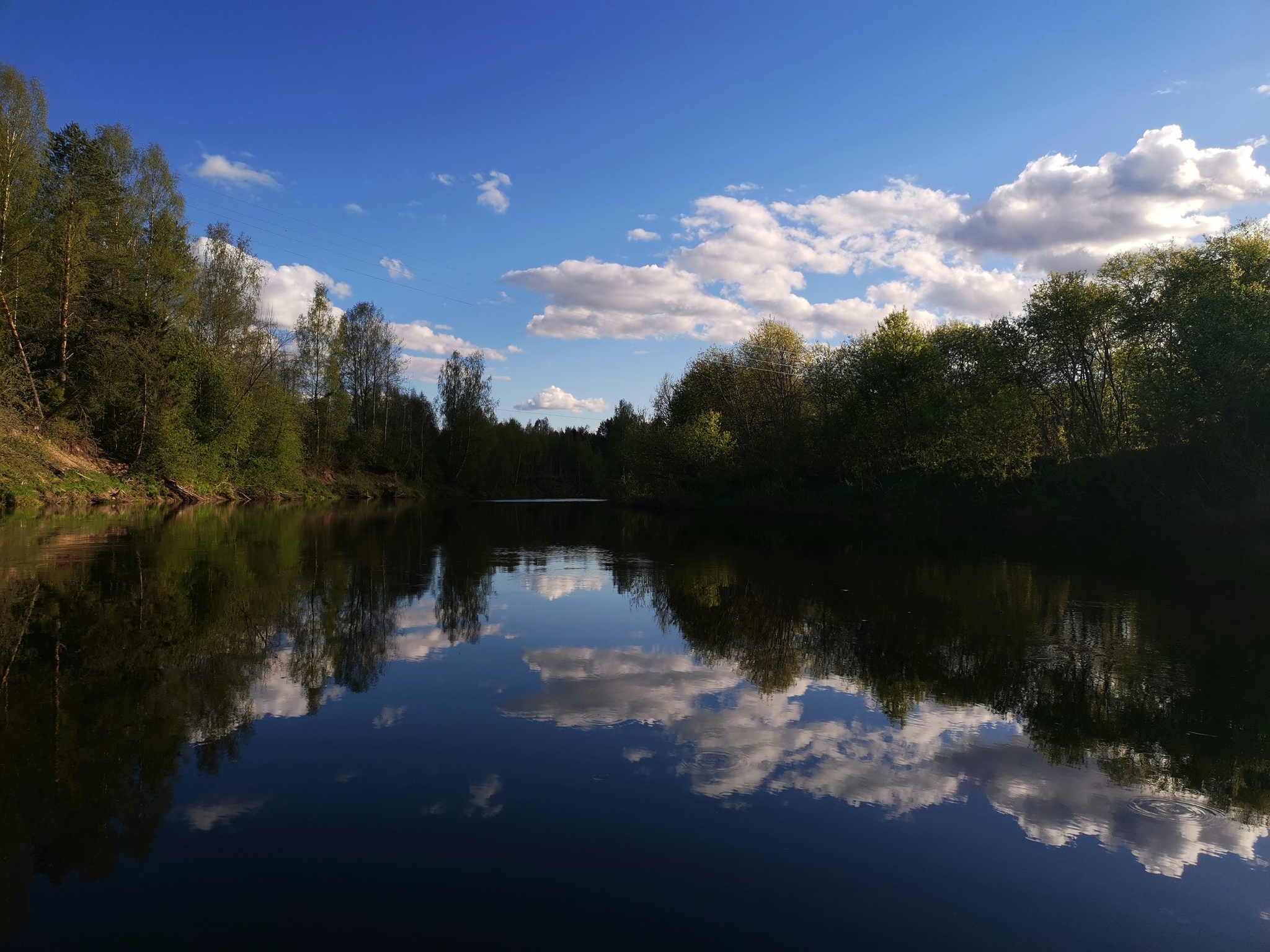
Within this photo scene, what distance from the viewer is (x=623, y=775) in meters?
5.13

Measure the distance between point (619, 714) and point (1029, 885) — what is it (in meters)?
3.54

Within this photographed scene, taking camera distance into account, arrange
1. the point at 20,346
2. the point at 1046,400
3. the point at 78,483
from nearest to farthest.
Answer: the point at 20,346 < the point at 78,483 < the point at 1046,400

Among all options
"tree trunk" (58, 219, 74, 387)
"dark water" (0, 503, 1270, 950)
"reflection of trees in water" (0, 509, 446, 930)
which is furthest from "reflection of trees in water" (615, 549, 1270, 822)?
"tree trunk" (58, 219, 74, 387)

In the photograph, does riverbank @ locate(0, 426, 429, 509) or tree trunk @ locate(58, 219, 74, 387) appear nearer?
riverbank @ locate(0, 426, 429, 509)

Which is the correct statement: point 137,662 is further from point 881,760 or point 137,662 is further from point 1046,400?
point 1046,400

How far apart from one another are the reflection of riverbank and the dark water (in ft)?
0.10

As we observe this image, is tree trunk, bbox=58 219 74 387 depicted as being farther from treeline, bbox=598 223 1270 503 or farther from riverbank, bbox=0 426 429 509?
treeline, bbox=598 223 1270 503

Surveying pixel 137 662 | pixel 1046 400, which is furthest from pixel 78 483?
pixel 1046 400

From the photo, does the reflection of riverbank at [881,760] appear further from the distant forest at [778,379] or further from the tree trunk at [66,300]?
the tree trunk at [66,300]

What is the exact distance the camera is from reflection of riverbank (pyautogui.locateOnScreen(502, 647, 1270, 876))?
454 centimetres

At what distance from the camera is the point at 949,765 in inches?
215

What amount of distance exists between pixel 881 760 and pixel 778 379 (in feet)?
175

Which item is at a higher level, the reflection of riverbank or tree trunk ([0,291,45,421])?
tree trunk ([0,291,45,421])

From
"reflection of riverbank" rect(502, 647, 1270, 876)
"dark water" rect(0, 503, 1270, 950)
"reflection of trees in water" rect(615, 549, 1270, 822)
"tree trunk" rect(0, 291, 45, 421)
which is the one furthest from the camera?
"tree trunk" rect(0, 291, 45, 421)
